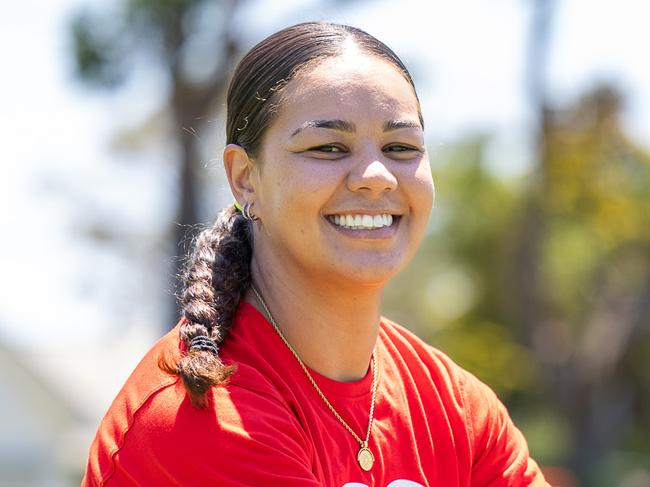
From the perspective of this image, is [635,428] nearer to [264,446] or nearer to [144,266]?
[144,266]

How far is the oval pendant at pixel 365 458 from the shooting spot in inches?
106

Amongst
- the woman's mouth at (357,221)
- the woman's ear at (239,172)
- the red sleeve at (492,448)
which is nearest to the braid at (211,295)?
the woman's ear at (239,172)

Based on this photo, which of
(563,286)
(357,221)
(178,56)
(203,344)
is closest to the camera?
(203,344)

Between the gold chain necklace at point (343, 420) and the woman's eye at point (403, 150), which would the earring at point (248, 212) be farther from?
the woman's eye at point (403, 150)

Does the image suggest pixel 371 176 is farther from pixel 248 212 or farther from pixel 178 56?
pixel 178 56

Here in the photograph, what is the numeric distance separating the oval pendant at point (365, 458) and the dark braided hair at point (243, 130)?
0.41m

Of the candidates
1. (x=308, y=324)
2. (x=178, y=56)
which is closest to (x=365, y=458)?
(x=308, y=324)

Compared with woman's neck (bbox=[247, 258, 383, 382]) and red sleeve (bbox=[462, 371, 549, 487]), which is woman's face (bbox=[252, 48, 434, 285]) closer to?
woman's neck (bbox=[247, 258, 383, 382])

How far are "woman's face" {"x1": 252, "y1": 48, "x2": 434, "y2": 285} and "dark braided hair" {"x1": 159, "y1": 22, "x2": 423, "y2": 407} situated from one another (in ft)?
0.15

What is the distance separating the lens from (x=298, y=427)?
8.43 feet

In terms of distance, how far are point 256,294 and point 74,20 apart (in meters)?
8.58

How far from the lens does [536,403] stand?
943 inches

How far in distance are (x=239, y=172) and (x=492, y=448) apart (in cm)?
94

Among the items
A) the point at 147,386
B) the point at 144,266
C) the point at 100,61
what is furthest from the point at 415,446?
the point at 144,266
